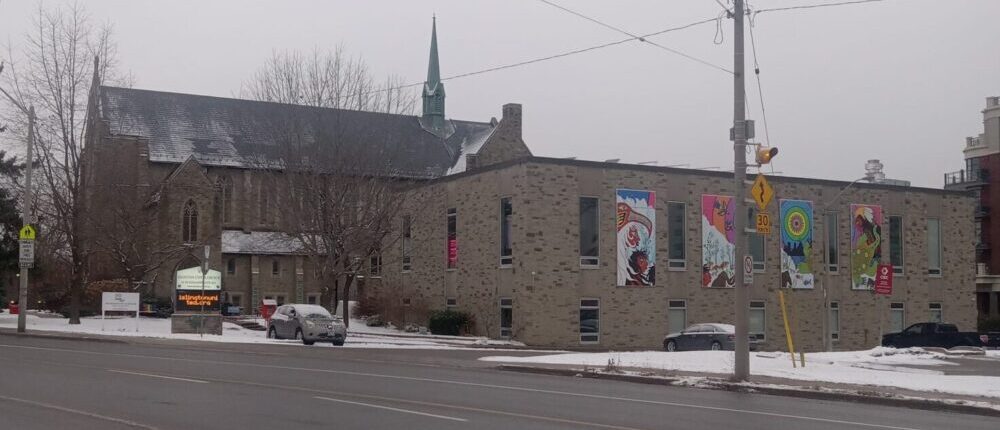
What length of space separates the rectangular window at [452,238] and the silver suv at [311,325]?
36.4ft

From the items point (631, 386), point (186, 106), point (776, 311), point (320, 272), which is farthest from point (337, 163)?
point (186, 106)

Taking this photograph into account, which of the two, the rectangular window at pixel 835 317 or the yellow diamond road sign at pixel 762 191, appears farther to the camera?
the rectangular window at pixel 835 317

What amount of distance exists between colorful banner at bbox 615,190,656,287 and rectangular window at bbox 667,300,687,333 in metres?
1.50

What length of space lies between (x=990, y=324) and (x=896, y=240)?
15.2m

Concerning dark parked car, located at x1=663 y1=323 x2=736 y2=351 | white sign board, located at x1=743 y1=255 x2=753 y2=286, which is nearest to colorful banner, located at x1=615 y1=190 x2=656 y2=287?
dark parked car, located at x1=663 y1=323 x2=736 y2=351

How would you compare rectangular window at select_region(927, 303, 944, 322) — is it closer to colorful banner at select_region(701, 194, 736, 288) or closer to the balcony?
colorful banner at select_region(701, 194, 736, 288)

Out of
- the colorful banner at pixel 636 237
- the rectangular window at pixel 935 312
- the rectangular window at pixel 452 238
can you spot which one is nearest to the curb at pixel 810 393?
the colorful banner at pixel 636 237

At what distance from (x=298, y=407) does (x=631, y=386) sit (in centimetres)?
816

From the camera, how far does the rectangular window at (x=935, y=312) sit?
50.5 meters

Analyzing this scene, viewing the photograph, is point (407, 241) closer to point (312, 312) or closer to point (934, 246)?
point (312, 312)

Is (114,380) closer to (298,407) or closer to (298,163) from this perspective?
(298,407)

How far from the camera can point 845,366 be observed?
26.5 meters

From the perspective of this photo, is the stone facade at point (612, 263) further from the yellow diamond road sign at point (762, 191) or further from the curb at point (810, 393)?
the curb at point (810, 393)

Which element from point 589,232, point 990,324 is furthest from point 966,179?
point 589,232
